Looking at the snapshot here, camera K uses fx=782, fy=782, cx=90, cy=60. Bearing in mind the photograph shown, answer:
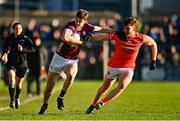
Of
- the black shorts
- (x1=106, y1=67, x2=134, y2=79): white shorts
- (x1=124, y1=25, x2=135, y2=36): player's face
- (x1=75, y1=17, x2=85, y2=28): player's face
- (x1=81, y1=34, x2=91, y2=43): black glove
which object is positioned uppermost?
(x1=75, y1=17, x2=85, y2=28): player's face

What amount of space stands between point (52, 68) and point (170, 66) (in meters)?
25.1

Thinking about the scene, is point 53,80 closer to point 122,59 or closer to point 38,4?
point 122,59

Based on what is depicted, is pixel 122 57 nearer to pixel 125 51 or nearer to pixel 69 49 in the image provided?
pixel 125 51

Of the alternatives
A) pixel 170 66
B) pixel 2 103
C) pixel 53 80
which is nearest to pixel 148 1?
pixel 170 66

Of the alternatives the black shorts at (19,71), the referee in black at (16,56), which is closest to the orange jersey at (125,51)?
the referee in black at (16,56)

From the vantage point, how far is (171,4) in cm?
6438

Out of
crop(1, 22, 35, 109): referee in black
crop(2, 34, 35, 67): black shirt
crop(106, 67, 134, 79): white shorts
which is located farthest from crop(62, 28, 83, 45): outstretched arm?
crop(2, 34, 35, 67): black shirt

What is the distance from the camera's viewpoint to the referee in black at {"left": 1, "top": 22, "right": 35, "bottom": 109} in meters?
20.0

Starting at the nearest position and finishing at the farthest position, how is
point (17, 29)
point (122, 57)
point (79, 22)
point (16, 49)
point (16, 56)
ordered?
point (122, 57) → point (79, 22) → point (17, 29) → point (16, 49) → point (16, 56)

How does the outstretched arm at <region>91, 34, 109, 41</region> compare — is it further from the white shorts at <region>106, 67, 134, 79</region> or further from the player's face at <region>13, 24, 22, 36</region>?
the player's face at <region>13, 24, 22, 36</region>

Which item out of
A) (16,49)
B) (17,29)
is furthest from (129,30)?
(16,49)

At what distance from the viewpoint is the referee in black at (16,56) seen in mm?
19969

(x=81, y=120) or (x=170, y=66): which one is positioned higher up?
(x=81, y=120)

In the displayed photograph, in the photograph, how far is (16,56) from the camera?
803 inches
